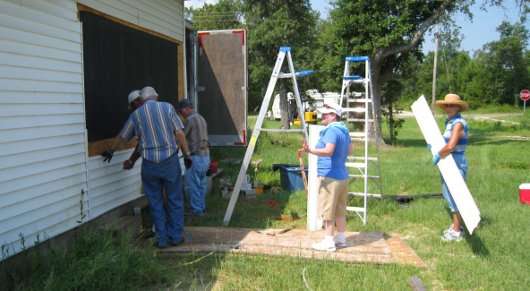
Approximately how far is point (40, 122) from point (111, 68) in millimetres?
1411

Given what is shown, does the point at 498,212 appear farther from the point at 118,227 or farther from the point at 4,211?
the point at 4,211

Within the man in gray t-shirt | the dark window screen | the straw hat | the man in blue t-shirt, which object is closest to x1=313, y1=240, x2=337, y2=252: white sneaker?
the man in blue t-shirt

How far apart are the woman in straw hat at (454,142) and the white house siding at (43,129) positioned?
3874 millimetres

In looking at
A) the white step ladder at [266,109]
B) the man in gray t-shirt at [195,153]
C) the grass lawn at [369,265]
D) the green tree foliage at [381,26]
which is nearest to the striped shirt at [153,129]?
the grass lawn at [369,265]

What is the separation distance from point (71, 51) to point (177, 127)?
1287 millimetres

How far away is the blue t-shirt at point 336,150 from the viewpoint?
467 cm

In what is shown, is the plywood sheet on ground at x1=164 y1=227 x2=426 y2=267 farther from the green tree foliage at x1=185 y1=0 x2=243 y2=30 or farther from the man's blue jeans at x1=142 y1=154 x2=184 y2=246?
the green tree foliage at x1=185 y1=0 x2=243 y2=30

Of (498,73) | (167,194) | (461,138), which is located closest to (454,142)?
(461,138)

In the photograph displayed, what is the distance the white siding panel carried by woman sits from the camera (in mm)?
3666

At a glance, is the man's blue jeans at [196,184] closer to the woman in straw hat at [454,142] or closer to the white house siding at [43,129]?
the white house siding at [43,129]

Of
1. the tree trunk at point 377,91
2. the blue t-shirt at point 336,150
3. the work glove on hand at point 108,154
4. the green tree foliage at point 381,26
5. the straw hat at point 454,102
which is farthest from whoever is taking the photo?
the tree trunk at point 377,91

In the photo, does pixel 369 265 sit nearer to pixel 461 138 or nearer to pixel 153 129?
pixel 461 138

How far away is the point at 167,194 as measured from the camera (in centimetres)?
500

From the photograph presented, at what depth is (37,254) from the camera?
377 centimetres
